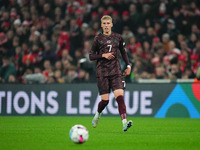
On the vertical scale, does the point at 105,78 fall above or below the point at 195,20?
below

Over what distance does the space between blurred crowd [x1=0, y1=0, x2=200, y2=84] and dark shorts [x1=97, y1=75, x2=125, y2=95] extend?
5.54 m

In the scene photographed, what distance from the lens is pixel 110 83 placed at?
31.1 ft

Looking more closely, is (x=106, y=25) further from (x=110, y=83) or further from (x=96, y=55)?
(x=110, y=83)

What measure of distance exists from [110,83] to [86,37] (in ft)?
28.0

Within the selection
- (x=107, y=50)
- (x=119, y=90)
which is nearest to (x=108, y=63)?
(x=107, y=50)

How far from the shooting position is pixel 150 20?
710 inches

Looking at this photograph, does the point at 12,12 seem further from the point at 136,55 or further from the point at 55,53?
the point at 136,55

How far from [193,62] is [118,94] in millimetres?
6865

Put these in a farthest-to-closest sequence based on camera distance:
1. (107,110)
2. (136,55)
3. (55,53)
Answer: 1. (55,53)
2. (136,55)
3. (107,110)

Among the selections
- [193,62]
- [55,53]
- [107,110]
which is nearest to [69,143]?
[107,110]

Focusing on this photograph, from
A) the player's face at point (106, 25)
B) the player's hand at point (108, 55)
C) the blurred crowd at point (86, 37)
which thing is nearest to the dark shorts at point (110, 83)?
the player's hand at point (108, 55)

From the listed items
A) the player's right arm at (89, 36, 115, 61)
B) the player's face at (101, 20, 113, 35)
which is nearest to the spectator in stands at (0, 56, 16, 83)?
the player's right arm at (89, 36, 115, 61)

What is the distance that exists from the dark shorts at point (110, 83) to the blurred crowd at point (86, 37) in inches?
218

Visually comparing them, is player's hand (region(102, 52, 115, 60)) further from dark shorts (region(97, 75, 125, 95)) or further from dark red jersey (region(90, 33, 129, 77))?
dark shorts (region(97, 75, 125, 95))
